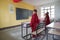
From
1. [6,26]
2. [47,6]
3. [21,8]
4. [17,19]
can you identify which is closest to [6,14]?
[6,26]

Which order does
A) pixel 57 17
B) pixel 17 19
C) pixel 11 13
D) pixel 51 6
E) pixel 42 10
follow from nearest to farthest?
1. pixel 57 17
2. pixel 11 13
3. pixel 17 19
4. pixel 51 6
5. pixel 42 10

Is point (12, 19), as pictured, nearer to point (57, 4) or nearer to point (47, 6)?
point (57, 4)

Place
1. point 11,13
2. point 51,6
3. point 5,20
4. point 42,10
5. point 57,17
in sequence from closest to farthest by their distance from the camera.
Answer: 1. point 57,17
2. point 5,20
3. point 11,13
4. point 51,6
5. point 42,10

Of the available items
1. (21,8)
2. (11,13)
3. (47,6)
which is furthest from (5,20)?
(47,6)

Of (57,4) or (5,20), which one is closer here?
(57,4)

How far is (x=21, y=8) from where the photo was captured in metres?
8.94

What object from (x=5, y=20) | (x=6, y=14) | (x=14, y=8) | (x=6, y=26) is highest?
(x=14, y=8)

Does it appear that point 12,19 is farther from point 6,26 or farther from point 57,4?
point 57,4

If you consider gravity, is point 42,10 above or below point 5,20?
above

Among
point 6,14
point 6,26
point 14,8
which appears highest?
point 14,8

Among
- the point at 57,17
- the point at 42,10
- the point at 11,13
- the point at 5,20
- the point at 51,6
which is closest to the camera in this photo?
the point at 57,17

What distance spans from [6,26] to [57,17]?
4.16 m

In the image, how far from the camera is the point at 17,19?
8461 millimetres

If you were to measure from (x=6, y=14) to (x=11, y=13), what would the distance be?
72cm
